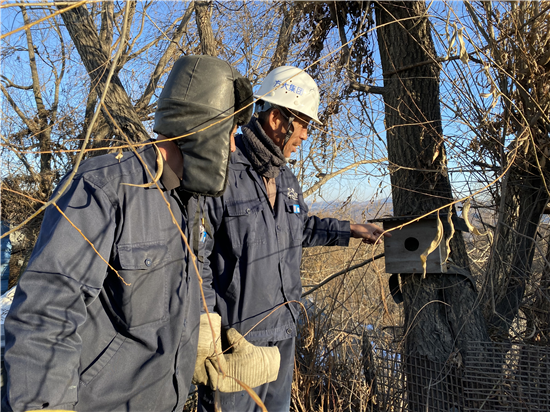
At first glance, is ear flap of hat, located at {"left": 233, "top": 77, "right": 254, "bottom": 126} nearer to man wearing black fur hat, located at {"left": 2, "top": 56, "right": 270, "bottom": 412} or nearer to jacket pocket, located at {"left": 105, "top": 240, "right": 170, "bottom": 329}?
man wearing black fur hat, located at {"left": 2, "top": 56, "right": 270, "bottom": 412}

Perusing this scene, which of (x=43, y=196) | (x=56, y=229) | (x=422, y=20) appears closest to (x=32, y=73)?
(x=43, y=196)

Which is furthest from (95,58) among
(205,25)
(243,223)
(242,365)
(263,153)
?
(242,365)

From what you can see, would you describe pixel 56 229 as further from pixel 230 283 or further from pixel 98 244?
pixel 230 283

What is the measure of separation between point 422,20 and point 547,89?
1.09m

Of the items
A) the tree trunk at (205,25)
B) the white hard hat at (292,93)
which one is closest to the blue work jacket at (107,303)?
the white hard hat at (292,93)

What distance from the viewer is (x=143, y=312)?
145 cm

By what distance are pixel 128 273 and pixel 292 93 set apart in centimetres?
163

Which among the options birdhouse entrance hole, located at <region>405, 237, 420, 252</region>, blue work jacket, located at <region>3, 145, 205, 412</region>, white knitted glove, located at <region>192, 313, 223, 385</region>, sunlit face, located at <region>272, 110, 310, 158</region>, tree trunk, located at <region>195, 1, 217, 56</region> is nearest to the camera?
blue work jacket, located at <region>3, 145, 205, 412</region>

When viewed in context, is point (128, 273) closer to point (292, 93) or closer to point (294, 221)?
point (294, 221)

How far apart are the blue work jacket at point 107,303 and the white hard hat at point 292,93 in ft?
3.70

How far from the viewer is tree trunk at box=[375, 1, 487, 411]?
9.62 ft

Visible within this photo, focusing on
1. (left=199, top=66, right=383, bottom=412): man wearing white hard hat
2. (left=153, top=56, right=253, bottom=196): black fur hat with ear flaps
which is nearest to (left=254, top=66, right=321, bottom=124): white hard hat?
(left=199, top=66, right=383, bottom=412): man wearing white hard hat

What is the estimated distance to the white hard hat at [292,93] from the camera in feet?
8.36

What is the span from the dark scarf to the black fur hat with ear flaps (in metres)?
0.70
